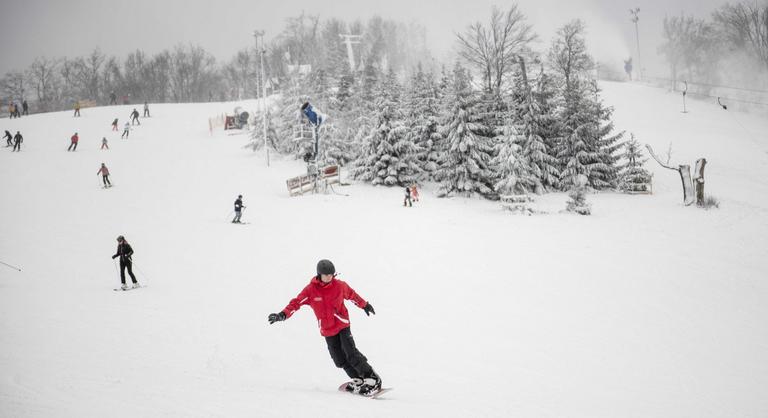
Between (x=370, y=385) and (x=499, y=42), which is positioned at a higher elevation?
(x=499, y=42)

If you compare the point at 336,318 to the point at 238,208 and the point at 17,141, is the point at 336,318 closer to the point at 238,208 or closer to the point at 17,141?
the point at 238,208

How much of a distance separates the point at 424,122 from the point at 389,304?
2064cm

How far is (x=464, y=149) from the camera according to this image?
87.0 feet

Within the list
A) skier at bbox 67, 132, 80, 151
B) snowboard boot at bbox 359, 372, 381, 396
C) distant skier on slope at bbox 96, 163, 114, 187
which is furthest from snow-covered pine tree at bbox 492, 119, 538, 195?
skier at bbox 67, 132, 80, 151

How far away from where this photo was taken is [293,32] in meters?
86.2

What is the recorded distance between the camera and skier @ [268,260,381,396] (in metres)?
5.30

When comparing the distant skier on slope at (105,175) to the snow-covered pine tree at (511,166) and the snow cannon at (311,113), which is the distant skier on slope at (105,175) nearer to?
the snow cannon at (311,113)

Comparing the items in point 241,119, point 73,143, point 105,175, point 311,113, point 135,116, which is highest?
point 135,116

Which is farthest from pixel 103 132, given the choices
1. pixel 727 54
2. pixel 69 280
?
pixel 727 54

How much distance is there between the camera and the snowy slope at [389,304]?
5.95 metres

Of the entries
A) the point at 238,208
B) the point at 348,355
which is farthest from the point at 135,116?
the point at 348,355

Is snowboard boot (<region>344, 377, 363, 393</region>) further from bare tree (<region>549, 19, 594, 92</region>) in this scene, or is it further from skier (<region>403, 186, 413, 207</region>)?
bare tree (<region>549, 19, 594, 92</region>)

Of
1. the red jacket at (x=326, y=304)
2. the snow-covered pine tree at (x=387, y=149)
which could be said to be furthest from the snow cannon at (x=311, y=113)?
the red jacket at (x=326, y=304)

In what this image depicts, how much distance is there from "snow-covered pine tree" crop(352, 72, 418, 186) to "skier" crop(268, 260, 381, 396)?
2268cm
